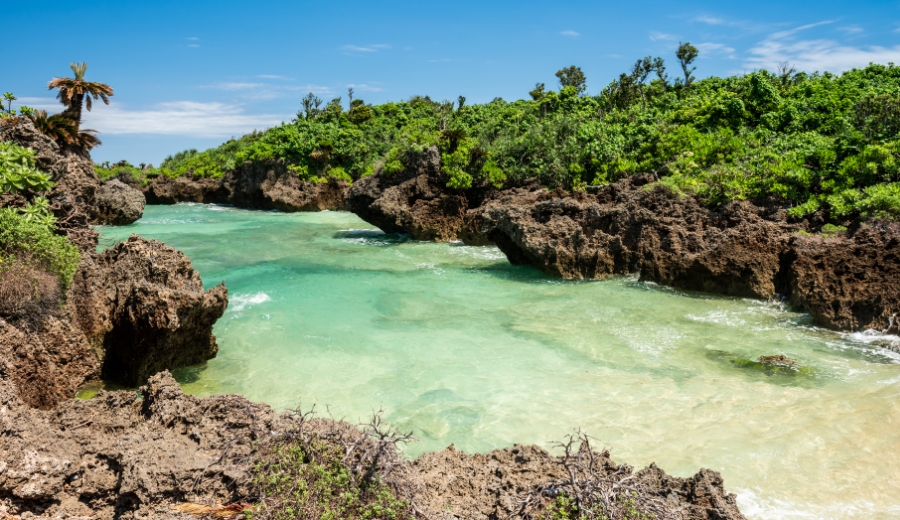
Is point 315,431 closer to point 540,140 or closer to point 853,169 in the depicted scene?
point 853,169

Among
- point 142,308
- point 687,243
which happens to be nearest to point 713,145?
point 687,243

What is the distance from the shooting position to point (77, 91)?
3322cm

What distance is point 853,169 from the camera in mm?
14977

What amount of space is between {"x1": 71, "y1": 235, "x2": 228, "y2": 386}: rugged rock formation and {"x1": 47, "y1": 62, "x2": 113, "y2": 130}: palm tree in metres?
28.7

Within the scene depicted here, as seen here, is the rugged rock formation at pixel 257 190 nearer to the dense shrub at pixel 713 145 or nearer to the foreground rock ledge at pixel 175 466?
the dense shrub at pixel 713 145

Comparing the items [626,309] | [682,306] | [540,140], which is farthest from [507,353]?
[540,140]

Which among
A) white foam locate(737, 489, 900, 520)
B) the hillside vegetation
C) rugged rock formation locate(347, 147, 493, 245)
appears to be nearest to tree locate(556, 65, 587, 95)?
the hillside vegetation

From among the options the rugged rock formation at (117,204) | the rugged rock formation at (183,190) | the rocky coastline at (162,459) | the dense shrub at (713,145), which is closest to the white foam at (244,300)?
the rocky coastline at (162,459)

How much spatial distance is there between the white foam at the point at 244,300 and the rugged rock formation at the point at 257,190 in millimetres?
26309

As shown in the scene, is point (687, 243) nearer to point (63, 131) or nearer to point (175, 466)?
point (175, 466)

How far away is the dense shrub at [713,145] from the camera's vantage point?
49.7 ft

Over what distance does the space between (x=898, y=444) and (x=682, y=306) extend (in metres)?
6.42

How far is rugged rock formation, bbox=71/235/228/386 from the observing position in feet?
27.8

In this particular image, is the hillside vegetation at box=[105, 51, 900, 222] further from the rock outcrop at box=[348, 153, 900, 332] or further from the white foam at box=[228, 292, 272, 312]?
the white foam at box=[228, 292, 272, 312]
